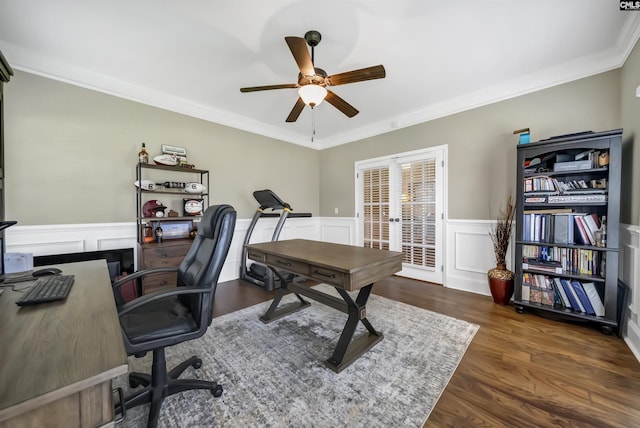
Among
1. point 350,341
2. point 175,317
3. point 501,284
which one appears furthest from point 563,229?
point 175,317

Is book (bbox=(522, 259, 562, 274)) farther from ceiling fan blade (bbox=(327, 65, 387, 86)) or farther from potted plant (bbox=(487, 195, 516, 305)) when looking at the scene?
ceiling fan blade (bbox=(327, 65, 387, 86))

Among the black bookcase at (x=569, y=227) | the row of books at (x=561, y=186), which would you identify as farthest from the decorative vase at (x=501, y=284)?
the row of books at (x=561, y=186)

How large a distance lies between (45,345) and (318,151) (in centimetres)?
519

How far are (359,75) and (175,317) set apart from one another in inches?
87.8

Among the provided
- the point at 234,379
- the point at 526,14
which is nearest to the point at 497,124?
the point at 526,14

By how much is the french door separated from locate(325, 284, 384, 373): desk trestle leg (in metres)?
2.19

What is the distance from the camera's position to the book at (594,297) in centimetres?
230

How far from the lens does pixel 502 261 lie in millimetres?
2971

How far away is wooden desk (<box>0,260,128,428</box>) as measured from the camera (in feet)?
1.66

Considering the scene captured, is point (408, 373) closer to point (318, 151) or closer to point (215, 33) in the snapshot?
point (215, 33)

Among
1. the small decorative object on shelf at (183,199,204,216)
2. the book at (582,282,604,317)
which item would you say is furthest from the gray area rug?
the small decorative object on shelf at (183,199,204,216)

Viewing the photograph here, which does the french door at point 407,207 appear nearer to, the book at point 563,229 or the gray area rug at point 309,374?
the book at point 563,229

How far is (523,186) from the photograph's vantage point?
8.83ft

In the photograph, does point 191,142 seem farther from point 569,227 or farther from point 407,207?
point 569,227
